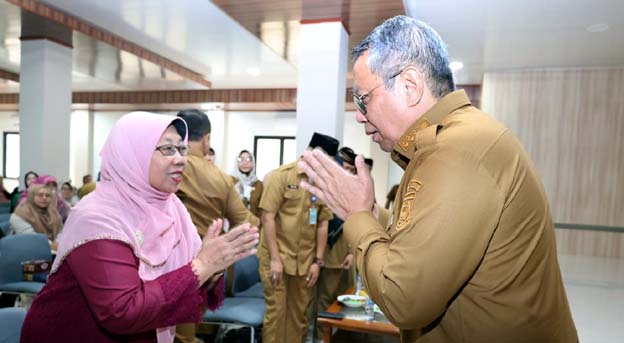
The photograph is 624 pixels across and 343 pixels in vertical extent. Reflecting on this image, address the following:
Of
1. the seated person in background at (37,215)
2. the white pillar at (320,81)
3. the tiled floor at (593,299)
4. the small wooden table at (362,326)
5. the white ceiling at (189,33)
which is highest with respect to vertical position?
the white ceiling at (189,33)

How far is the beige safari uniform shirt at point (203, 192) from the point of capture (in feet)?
8.14

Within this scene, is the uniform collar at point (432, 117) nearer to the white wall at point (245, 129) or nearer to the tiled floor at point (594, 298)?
the tiled floor at point (594, 298)

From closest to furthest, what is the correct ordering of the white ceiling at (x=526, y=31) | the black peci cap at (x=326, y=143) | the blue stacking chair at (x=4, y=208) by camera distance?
the black peci cap at (x=326, y=143), the white ceiling at (x=526, y=31), the blue stacking chair at (x=4, y=208)

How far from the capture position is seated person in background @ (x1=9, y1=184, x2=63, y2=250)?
146 inches

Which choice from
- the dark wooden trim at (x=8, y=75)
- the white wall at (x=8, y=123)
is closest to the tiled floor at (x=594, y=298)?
the dark wooden trim at (x=8, y=75)

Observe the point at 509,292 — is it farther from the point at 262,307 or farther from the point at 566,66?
the point at 566,66

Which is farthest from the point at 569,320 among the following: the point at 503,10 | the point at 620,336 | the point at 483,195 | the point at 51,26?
the point at 51,26

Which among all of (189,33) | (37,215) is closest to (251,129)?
(189,33)

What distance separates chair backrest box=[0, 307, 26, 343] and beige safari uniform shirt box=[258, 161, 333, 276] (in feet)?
5.48

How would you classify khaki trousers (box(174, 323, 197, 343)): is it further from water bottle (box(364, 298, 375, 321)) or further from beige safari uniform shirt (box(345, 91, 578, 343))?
beige safari uniform shirt (box(345, 91, 578, 343))

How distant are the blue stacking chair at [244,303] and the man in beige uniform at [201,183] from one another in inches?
22.6

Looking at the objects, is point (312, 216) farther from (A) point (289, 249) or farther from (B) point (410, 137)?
(B) point (410, 137)

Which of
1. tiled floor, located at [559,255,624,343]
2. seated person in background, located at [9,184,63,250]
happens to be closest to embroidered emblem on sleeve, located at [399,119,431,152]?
tiled floor, located at [559,255,624,343]

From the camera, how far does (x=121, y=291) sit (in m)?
1.12
